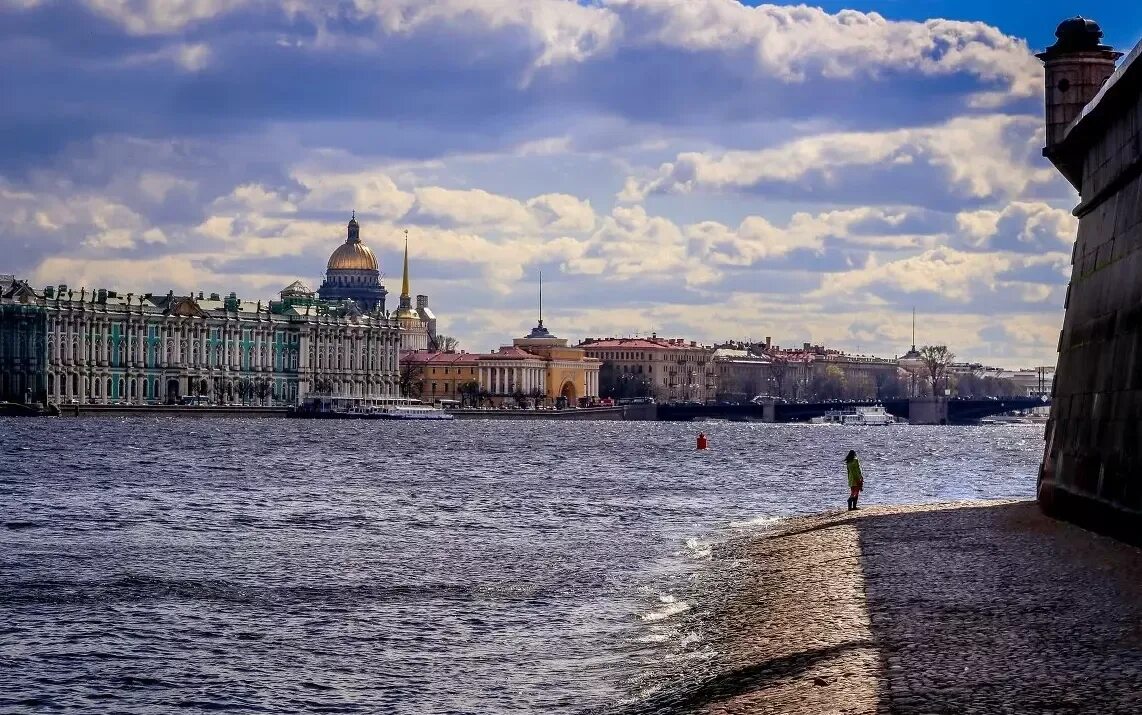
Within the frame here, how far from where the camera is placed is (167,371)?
18100cm

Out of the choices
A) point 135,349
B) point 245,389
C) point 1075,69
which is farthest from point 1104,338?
point 245,389

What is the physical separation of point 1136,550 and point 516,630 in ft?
25.4

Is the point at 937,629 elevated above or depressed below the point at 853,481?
below

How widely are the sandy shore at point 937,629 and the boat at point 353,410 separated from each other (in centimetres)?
15627

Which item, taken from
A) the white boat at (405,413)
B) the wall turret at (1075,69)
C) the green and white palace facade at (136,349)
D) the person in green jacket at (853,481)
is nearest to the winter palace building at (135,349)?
the green and white palace facade at (136,349)

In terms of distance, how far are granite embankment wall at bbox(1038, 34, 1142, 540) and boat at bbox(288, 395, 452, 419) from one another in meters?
155

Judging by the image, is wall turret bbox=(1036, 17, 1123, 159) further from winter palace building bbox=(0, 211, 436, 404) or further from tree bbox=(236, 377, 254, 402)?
tree bbox=(236, 377, 254, 402)

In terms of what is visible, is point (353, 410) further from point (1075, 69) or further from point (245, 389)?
point (1075, 69)

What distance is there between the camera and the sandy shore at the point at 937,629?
14484mm

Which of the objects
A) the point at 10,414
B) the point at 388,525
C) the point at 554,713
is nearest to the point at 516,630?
the point at 554,713

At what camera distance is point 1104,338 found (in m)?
24.8

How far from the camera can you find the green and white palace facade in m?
165

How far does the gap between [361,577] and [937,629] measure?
14.2 metres

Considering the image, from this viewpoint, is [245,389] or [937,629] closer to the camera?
[937,629]
